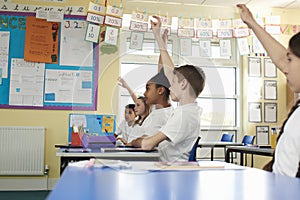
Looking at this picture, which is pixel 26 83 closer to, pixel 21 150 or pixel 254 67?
pixel 21 150

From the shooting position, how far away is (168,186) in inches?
29.0

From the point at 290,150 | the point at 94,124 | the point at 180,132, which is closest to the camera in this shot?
the point at 290,150

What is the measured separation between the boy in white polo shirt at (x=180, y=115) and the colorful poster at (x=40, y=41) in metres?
3.45

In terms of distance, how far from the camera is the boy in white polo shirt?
50.5 inches

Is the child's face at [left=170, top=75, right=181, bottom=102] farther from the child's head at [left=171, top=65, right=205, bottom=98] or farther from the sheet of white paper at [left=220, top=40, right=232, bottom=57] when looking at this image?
the sheet of white paper at [left=220, top=40, right=232, bottom=57]

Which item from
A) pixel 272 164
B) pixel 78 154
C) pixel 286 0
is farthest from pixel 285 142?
pixel 286 0

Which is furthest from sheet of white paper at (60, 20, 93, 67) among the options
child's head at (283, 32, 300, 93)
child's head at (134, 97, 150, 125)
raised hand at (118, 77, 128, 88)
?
child's head at (283, 32, 300, 93)

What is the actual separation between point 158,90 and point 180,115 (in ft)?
0.44

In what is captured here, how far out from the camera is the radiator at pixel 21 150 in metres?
4.54

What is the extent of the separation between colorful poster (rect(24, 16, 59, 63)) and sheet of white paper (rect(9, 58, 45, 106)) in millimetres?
107

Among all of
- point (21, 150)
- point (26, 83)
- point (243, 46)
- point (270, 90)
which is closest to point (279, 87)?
point (270, 90)

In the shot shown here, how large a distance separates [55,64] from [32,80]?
33 cm

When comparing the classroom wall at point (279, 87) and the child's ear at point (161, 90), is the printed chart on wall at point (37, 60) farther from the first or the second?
the child's ear at point (161, 90)

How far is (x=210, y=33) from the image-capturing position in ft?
16.3
